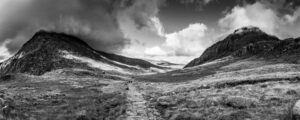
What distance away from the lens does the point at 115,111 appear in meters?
29.2

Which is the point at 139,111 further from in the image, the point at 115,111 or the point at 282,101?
the point at 282,101

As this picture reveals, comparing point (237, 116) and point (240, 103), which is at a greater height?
point (240, 103)

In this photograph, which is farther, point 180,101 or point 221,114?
point 180,101

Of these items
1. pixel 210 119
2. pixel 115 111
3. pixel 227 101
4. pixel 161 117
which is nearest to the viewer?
pixel 210 119

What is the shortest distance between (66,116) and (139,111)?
832cm

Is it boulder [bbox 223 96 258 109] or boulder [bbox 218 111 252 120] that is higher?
boulder [bbox 223 96 258 109]

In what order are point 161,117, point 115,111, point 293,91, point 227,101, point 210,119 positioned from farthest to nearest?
point 293,91 < point 115,111 < point 227,101 < point 161,117 < point 210,119

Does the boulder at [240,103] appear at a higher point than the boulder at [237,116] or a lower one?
higher

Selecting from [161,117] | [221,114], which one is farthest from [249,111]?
[161,117]

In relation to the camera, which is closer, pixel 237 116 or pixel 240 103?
pixel 237 116

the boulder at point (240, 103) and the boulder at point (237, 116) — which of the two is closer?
the boulder at point (237, 116)

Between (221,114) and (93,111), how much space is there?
49.7 feet

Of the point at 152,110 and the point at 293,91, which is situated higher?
the point at 293,91

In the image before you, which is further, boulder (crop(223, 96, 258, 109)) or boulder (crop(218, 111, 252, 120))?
boulder (crop(223, 96, 258, 109))
